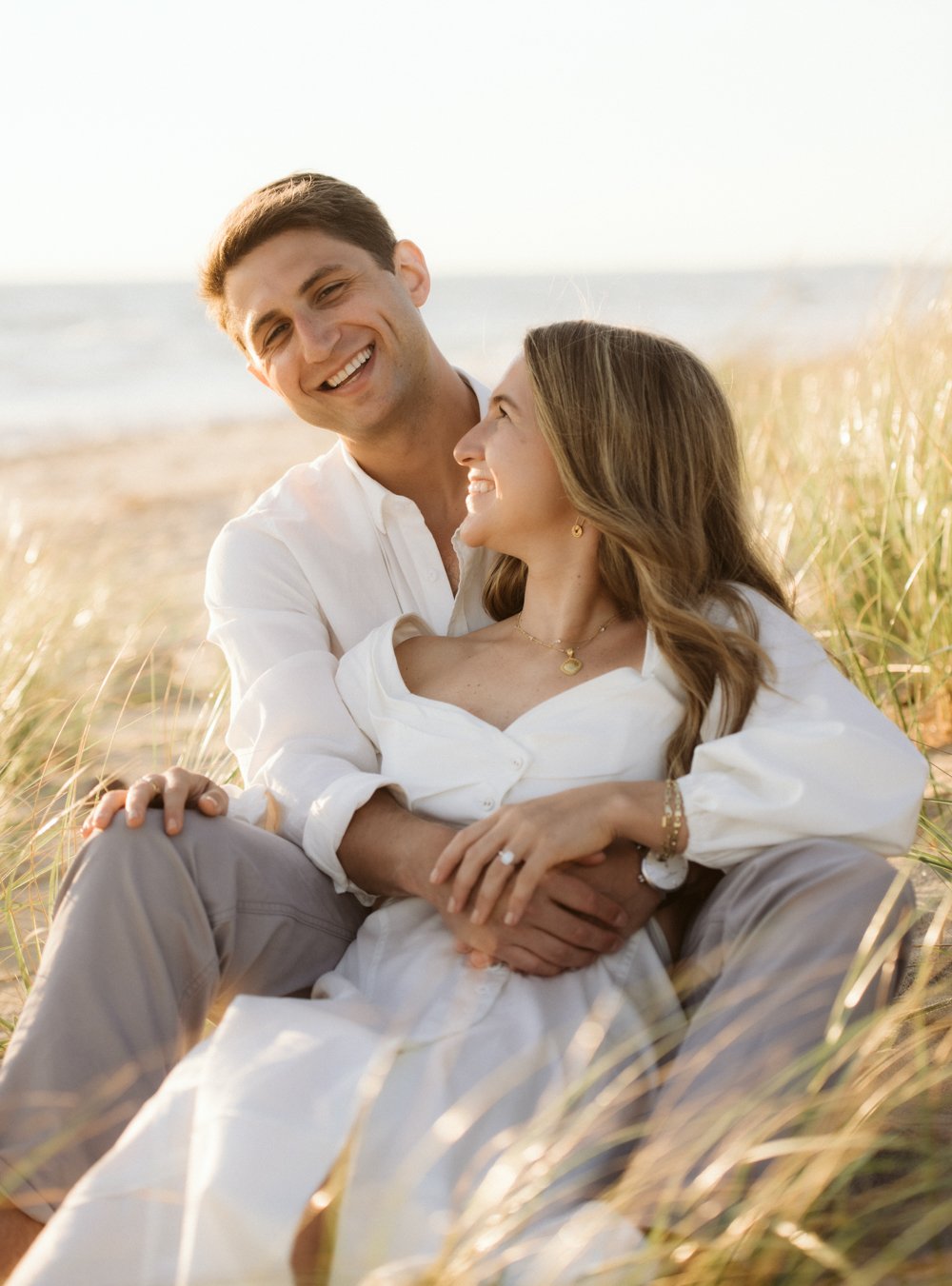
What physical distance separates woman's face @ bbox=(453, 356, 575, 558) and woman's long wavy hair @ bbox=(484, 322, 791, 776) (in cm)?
4

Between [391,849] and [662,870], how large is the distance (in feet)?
1.68

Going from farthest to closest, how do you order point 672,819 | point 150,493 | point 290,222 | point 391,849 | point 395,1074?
point 150,493 < point 290,222 < point 391,849 < point 672,819 < point 395,1074

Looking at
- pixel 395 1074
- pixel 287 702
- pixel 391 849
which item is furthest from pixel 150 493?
pixel 395 1074

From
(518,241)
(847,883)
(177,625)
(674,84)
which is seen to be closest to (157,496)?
(177,625)

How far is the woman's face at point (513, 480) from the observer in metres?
2.69

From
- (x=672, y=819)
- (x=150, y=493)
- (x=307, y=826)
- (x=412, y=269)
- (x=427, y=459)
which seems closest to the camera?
(x=672, y=819)

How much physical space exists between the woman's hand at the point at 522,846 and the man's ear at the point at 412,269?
1790 mm

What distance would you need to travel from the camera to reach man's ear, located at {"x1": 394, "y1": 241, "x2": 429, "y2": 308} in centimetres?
363

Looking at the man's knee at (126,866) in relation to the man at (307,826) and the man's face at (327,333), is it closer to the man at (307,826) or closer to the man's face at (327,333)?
the man at (307,826)

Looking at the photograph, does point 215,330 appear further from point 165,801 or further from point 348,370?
point 165,801

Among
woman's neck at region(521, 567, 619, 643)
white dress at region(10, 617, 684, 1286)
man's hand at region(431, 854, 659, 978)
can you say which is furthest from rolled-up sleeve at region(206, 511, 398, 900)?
woman's neck at region(521, 567, 619, 643)

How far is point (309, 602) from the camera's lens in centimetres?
318

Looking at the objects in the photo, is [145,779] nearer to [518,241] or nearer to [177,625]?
[177,625]

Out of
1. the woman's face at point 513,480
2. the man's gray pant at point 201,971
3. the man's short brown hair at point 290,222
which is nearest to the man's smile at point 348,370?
the man's short brown hair at point 290,222
